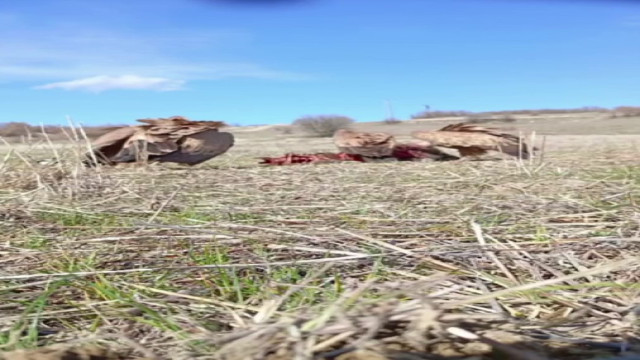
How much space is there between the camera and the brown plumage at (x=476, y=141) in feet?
27.5

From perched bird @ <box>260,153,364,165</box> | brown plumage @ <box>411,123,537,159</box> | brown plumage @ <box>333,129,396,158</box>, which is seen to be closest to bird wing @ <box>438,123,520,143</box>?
brown plumage @ <box>411,123,537,159</box>

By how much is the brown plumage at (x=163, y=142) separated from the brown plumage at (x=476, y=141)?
2.84 metres

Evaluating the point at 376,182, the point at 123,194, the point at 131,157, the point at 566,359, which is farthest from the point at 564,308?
the point at 131,157

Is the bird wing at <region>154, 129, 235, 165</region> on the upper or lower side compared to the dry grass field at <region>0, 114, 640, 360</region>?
upper

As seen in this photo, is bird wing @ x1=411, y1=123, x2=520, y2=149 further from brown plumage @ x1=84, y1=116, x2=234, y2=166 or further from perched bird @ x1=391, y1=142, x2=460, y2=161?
brown plumage @ x1=84, y1=116, x2=234, y2=166

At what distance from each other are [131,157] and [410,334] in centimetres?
630

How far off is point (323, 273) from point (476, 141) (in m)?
6.62

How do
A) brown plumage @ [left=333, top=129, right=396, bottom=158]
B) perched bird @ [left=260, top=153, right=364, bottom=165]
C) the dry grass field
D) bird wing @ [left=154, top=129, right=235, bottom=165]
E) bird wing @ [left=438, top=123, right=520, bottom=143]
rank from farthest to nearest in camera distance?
1. bird wing @ [left=438, top=123, right=520, bottom=143]
2. brown plumage @ [left=333, top=129, right=396, bottom=158]
3. perched bird @ [left=260, top=153, right=364, bottom=165]
4. bird wing @ [left=154, top=129, right=235, bottom=165]
5. the dry grass field

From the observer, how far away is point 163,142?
7297mm

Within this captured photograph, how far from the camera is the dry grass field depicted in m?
1.45

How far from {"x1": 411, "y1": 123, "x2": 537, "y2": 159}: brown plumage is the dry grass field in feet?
12.8

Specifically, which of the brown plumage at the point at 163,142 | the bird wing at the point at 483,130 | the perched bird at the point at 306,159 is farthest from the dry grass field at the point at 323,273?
the bird wing at the point at 483,130

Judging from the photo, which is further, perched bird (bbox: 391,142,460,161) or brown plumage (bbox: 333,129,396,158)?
perched bird (bbox: 391,142,460,161)

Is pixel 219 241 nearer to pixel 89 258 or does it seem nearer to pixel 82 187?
pixel 89 258
